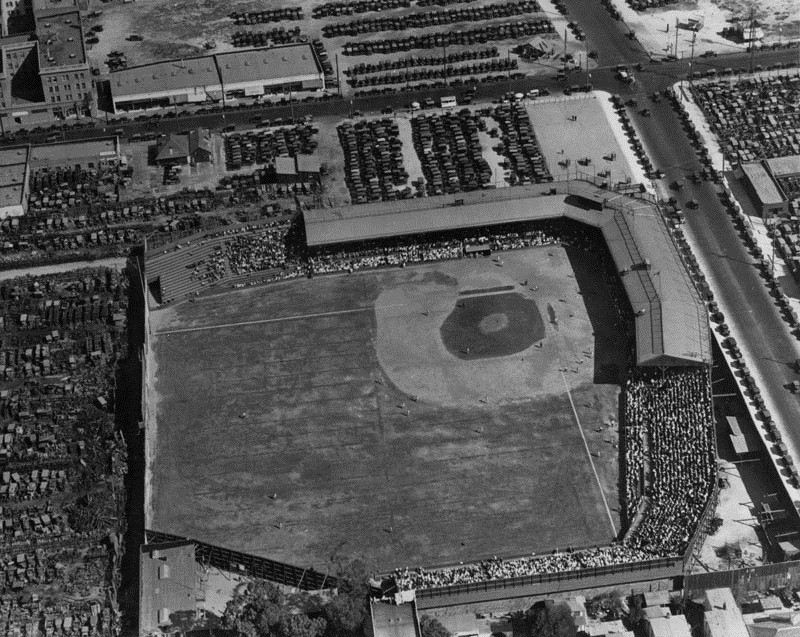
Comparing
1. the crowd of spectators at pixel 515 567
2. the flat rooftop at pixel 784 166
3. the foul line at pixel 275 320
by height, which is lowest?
the crowd of spectators at pixel 515 567

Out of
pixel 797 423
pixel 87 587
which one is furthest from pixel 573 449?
pixel 87 587

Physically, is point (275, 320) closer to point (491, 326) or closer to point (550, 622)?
point (491, 326)

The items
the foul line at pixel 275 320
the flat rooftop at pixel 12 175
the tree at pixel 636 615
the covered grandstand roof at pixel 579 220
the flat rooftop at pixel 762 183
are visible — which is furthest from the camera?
the flat rooftop at pixel 12 175

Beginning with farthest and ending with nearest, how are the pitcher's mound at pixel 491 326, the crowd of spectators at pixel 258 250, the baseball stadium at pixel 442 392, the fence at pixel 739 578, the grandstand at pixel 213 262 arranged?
1. the crowd of spectators at pixel 258 250
2. the grandstand at pixel 213 262
3. the pitcher's mound at pixel 491 326
4. the baseball stadium at pixel 442 392
5. the fence at pixel 739 578

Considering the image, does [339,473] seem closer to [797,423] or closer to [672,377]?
[672,377]

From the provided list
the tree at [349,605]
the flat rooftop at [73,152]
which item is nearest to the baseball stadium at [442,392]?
the tree at [349,605]

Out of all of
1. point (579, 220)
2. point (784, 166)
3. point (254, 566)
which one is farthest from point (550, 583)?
point (784, 166)

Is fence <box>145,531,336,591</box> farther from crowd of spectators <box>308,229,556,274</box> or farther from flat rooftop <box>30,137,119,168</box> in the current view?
flat rooftop <box>30,137,119,168</box>

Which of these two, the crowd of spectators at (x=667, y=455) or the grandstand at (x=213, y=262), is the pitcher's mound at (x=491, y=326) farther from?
the grandstand at (x=213, y=262)

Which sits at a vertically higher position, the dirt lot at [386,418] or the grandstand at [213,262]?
the grandstand at [213,262]
